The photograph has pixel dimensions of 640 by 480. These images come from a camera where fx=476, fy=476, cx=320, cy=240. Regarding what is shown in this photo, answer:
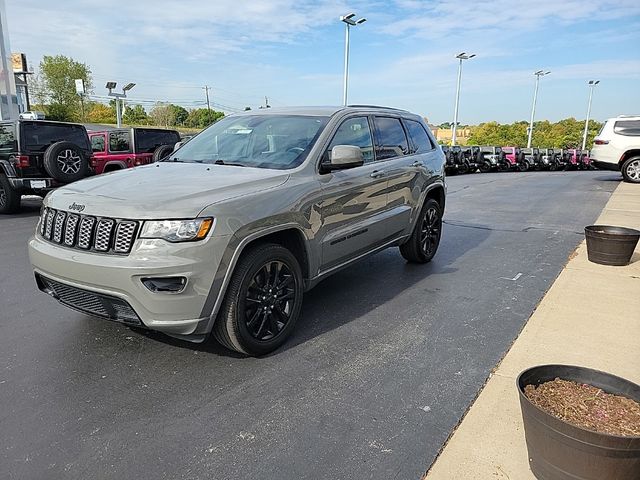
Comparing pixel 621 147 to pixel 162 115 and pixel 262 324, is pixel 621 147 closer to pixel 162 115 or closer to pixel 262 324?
pixel 262 324

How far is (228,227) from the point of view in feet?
9.81

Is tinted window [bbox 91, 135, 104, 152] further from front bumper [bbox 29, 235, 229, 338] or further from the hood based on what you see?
front bumper [bbox 29, 235, 229, 338]

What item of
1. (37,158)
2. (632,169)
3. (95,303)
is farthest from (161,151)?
(632,169)

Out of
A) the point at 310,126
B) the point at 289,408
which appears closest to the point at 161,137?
the point at 310,126

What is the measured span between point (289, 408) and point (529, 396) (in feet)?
4.34

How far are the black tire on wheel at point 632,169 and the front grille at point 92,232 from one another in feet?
55.1

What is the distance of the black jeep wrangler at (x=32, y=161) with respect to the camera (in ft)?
29.7

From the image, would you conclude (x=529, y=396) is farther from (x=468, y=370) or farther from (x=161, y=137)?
(x=161, y=137)

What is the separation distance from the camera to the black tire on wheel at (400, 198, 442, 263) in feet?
18.4

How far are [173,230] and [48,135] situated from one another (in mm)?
8383

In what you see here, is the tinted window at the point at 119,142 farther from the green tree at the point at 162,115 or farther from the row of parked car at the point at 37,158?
the green tree at the point at 162,115

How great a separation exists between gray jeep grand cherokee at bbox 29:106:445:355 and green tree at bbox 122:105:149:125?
238 ft

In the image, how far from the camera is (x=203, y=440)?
A: 252 cm

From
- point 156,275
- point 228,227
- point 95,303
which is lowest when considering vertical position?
point 95,303
